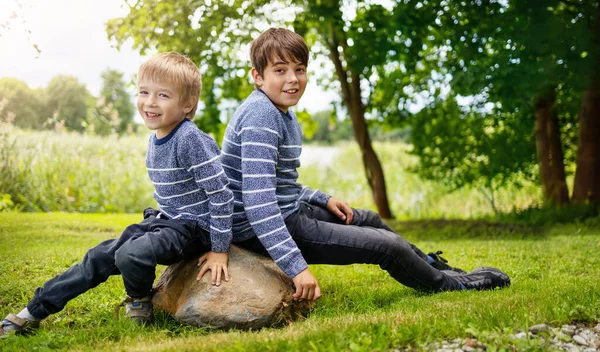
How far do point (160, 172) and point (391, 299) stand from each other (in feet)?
5.55

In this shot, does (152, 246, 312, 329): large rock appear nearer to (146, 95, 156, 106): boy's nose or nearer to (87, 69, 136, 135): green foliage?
(146, 95, 156, 106): boy's nose

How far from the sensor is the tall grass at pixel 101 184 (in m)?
9.61

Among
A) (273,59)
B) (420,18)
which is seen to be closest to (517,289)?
(273,59)

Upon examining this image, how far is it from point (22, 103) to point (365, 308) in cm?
923

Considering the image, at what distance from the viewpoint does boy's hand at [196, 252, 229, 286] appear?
3.49 metres

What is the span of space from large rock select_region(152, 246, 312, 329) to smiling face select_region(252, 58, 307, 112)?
3.02ft

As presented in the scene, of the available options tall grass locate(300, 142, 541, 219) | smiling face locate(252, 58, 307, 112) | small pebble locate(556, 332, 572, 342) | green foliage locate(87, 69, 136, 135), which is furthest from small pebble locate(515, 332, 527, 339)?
green foliage locate(87, 69, 136, 135)

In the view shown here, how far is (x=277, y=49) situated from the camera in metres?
3.54

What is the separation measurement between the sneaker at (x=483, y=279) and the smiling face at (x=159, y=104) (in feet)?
7.09

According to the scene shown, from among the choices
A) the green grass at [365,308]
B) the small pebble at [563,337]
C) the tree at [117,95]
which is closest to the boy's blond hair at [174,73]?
the green grass at [365,308]

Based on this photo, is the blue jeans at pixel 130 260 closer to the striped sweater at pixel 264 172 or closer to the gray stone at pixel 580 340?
→ the striped sweater at pixel 264 172

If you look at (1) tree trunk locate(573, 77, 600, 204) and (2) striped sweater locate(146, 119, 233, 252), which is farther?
(1) tree trunk locate(573, 77, 600, 204)

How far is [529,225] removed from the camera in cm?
823

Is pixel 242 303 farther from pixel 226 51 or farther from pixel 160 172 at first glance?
pixel 226 51
